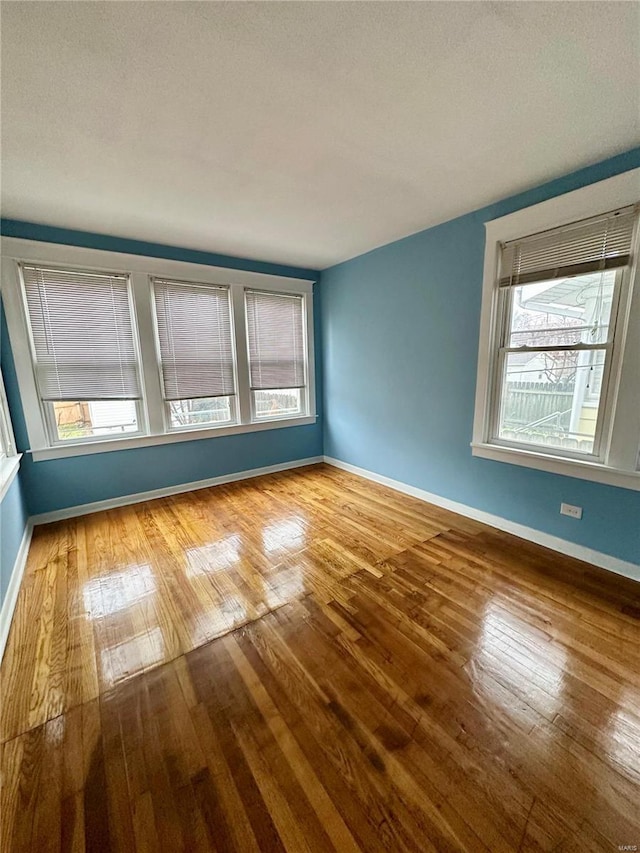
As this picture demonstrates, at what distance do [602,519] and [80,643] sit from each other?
3.24 meters

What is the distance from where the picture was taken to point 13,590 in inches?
81.8

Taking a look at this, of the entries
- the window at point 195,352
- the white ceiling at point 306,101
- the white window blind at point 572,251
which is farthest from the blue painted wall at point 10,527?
the white window blind at point 572,251

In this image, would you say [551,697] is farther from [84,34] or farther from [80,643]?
[84,34]

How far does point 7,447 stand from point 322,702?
119 inches

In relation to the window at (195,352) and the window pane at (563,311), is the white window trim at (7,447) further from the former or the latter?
the window pane at (563,311)

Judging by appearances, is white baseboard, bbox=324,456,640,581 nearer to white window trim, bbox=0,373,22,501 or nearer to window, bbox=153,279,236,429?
window, bbox=153,279,236,429

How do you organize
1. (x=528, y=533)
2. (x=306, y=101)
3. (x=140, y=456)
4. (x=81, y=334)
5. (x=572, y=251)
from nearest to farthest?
(x=306, y=101)
(x=572, y=251)
(x=528, y=533)
(x=81, y=334)
(x=140, y=456)

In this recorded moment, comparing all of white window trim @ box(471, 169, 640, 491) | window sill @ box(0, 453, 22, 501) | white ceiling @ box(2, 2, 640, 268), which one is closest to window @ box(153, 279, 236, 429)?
white ceiling @ box(2, 2, 640, 268)

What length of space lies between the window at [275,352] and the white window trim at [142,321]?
0.11 metres


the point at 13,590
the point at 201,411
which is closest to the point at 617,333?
the point at 201,411

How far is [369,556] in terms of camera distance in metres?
2.46

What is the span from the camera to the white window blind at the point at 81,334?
289cm

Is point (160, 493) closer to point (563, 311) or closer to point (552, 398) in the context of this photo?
point (552, 398)

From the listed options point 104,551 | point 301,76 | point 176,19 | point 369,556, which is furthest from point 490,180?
point 104,551
